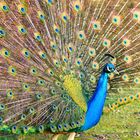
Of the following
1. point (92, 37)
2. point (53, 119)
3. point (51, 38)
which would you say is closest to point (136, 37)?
point (92, 37)

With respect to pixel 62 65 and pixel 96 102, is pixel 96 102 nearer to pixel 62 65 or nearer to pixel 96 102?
pixel 96 102

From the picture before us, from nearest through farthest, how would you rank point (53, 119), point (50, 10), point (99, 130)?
point (53, 119), point (50, 10), point (99, 130)

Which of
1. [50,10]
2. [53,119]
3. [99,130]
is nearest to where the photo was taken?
[53,119]

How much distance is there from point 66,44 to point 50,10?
1.38ft

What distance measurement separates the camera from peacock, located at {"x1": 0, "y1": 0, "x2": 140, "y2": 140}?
591 centimetres

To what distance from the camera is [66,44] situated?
Answer: 6.14 metres

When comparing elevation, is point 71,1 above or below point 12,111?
above

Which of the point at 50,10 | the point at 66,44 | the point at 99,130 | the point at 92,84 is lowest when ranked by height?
the point at 99,130

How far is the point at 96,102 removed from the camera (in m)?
5.90

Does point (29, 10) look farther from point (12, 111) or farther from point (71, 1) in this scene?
point (12, 111)

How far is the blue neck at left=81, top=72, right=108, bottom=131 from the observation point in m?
5.83

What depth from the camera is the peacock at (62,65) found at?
19.4 feet

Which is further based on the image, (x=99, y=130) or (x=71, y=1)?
(x=99, y=130)

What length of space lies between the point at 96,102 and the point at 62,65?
528 mm
